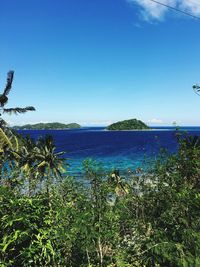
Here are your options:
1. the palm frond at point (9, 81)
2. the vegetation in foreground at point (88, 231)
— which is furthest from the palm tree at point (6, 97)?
the vegetation in foreground at point (88, 231)

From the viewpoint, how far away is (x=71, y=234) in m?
6.59

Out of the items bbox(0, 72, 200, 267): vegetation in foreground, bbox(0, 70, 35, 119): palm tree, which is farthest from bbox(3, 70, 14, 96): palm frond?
bbox(0, 72, 200, 267): vegetation in foreground

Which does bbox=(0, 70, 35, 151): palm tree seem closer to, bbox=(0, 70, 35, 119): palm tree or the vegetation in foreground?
bbox=(0, 70, 35, 119): palm tree

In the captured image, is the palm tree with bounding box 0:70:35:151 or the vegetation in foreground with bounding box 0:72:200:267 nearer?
the vegetation in foreground with bounding box 0:72:200:267

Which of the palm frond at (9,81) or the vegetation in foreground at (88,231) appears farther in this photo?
the palm frond at (9,81)

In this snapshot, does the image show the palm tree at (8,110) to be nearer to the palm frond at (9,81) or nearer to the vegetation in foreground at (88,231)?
the palm frond at (9,81)

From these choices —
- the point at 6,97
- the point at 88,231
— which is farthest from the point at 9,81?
the point at 88,231

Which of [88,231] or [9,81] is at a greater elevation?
[9,81]

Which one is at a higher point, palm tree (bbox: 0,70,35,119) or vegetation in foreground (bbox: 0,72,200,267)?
palm tree (bbox: 0,70,35,119)

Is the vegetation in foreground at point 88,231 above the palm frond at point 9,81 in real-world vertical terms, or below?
below

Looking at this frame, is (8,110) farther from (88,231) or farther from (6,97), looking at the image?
(88,231)

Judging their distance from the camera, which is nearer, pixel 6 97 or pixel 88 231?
pixel 88 231

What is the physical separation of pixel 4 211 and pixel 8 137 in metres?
17.0

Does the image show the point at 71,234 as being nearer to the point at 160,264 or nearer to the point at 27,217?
the point at 27,217
